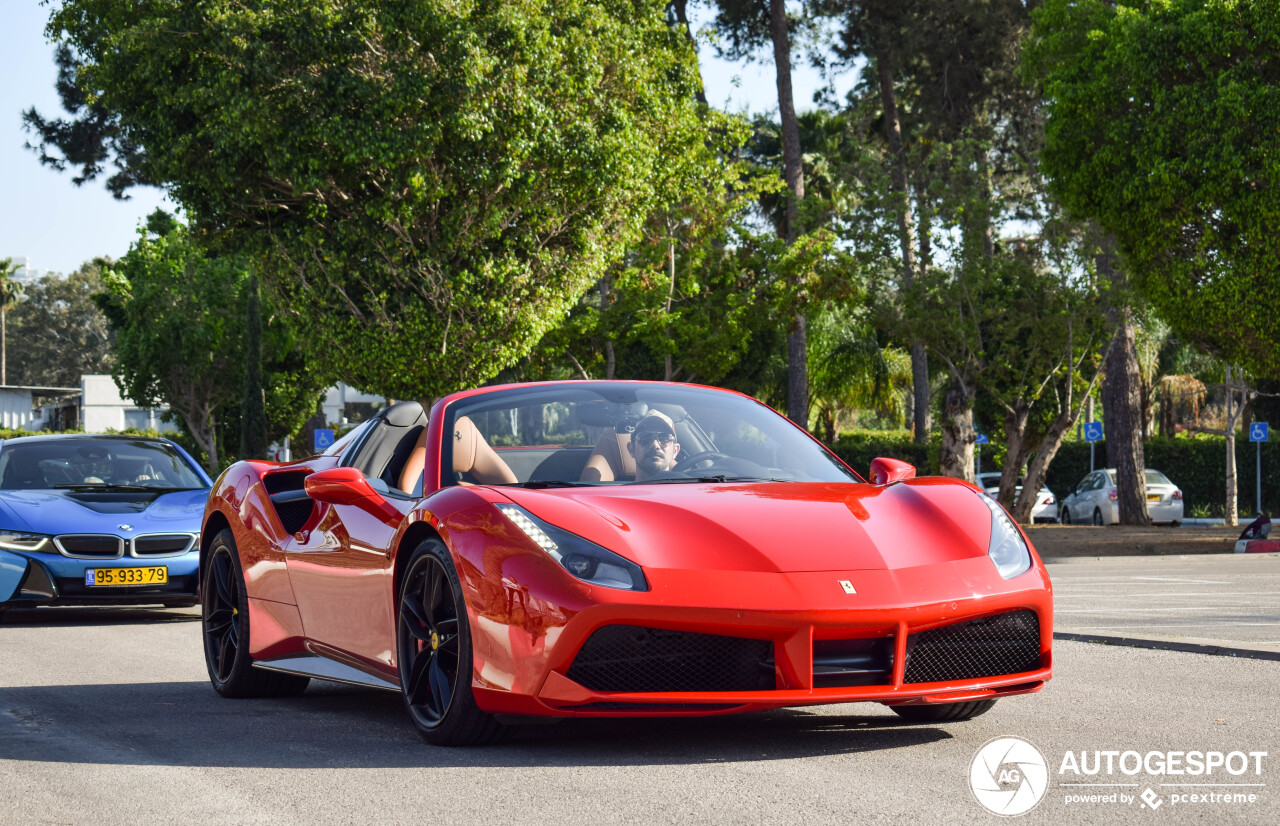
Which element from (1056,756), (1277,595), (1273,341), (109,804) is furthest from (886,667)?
(1273,341)

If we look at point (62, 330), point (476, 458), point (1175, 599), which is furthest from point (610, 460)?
point (62, 330)

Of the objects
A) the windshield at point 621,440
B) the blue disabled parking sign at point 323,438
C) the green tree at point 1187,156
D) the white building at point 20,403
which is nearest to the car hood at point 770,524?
the windshield at point 621,440

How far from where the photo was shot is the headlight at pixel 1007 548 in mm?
4969

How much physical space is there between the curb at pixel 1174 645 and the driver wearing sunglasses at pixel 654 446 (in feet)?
12.2

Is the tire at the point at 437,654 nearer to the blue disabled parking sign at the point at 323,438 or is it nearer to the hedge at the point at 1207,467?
the hedge at the point at 1207,467

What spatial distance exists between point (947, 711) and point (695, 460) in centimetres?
134

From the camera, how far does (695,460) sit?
5.79 metres

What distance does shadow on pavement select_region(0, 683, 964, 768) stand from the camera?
16.1 feet

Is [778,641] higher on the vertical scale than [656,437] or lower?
lower

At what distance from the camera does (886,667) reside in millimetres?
4637

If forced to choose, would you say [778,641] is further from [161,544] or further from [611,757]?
[161,544]

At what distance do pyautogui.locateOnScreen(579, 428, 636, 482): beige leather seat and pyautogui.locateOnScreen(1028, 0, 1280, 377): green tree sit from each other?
17.3 meters

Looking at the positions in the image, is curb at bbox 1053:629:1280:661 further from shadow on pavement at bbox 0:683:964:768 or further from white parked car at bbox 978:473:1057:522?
white parked car at bbox 978:473:1057:522

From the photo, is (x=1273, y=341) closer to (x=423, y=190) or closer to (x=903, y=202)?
(x=903, y=202)
